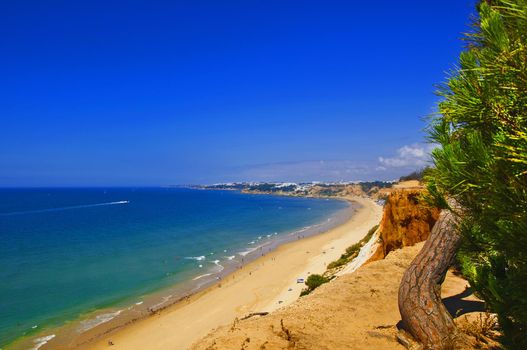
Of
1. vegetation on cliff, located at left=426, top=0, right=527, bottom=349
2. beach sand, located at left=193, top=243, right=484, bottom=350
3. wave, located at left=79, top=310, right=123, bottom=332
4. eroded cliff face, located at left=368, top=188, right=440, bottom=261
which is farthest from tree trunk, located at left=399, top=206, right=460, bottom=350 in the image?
wave, located at left=79, top=310, right=123, bottom=332

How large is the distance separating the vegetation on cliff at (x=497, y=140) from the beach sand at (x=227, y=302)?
19.1m

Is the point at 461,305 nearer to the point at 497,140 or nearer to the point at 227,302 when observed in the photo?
the point at 497,140

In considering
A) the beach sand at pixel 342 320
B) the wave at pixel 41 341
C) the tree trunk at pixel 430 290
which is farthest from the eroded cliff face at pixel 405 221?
the wave at pixel 41 341

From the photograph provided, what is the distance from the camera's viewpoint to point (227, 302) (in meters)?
27.4

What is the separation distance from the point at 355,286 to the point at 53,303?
25.7 m

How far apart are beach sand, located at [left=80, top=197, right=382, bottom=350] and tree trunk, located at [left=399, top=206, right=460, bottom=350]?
1543 centimetres

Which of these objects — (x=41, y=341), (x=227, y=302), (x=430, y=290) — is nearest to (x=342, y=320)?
(x=430, y=290)

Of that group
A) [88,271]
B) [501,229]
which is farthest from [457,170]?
[88,271]

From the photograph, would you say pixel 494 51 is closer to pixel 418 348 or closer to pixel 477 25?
pixel 477 25

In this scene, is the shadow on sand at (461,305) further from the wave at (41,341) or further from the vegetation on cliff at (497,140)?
the wave at (41,341)

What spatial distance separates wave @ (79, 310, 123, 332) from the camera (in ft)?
76.9

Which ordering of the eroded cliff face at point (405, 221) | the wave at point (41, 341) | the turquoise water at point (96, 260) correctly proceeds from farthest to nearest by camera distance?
the turquoise water at point (96, 260) → the wave at point (41, 341) → the eroded cliff face at point (405, 221)

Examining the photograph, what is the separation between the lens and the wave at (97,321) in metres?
23.4

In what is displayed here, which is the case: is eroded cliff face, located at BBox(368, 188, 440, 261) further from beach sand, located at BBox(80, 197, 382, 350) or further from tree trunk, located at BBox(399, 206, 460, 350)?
tree trunk, located at BBox(399, 206, 460, 350)
